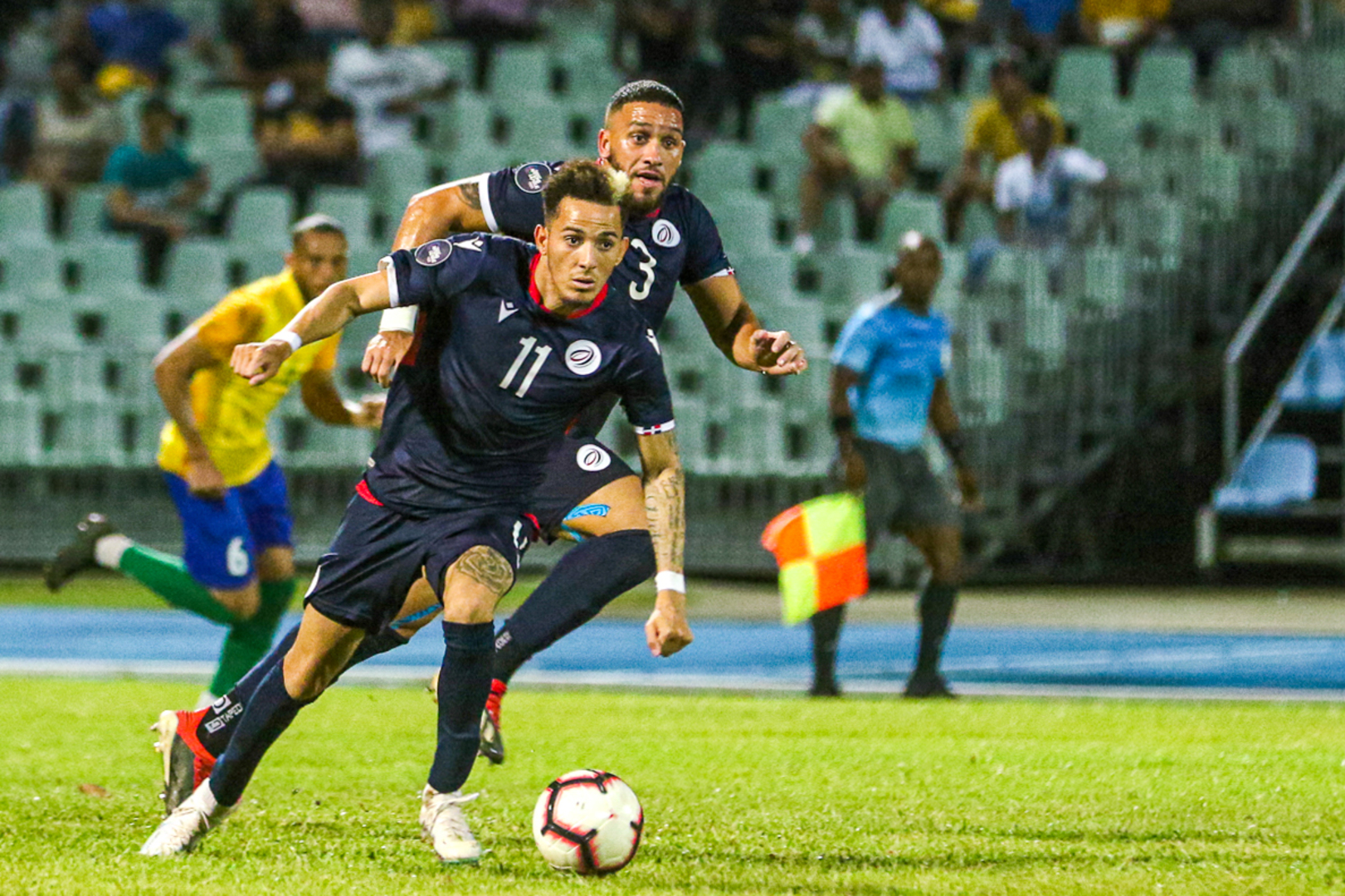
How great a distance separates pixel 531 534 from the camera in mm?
6664

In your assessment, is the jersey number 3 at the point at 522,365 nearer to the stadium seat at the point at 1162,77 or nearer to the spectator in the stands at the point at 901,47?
the spectator in the stands at the point at 901,47

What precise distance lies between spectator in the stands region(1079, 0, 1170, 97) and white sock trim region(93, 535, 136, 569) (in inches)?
474

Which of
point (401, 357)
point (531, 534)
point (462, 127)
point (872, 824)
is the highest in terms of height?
point (462, 127)

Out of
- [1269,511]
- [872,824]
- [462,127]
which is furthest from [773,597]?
[872,824]

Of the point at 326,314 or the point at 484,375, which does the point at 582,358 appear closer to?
the point at 484,375

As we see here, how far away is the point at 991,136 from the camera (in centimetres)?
1877

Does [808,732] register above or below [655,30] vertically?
below

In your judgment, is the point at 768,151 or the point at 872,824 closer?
the point at 872,824

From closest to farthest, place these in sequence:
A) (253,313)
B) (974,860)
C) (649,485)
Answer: (974,860) < (649,485) < (253,313)

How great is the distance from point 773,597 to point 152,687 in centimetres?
670

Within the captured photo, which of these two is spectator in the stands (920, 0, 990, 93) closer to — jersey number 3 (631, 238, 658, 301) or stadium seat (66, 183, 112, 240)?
stadium seat (66, 183, 112, 240)

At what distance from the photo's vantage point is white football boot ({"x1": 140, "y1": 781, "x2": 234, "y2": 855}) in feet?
20.4

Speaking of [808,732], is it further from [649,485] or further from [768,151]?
[768,151]

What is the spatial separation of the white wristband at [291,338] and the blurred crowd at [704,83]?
12.8 m
